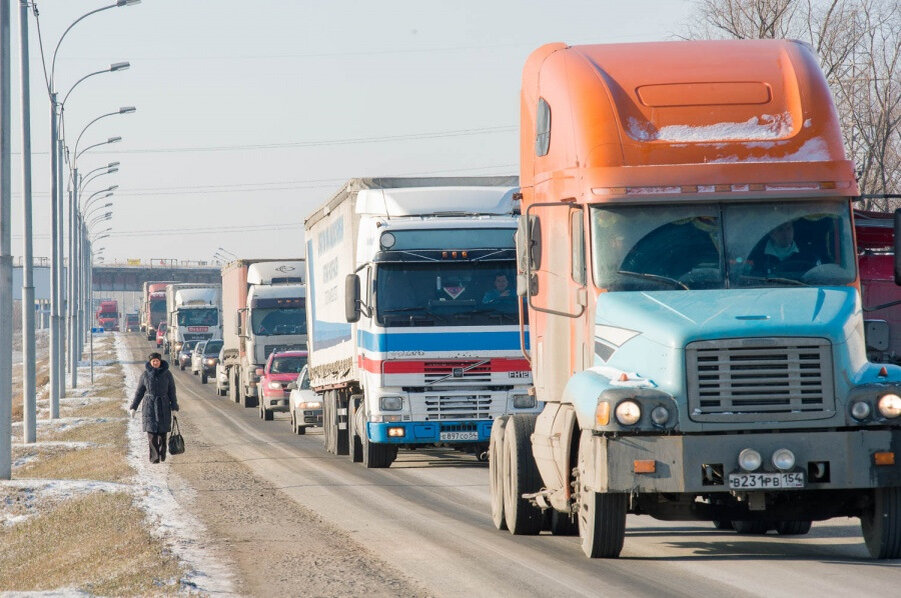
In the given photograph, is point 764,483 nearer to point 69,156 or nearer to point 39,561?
point 39,561

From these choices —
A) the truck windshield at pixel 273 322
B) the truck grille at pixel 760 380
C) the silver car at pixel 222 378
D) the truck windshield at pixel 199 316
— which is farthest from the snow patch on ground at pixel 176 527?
the truck windshield at pixel 199 316

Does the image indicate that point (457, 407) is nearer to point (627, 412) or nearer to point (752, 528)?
point (752, 528)

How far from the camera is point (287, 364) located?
37.0m

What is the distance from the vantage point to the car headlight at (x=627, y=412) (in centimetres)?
959

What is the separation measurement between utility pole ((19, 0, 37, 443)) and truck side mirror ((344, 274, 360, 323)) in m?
11.8

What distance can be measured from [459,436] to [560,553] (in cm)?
840

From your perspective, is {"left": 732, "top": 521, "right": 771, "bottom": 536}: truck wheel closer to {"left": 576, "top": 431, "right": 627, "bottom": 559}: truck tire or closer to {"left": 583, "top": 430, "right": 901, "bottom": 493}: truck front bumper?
{"left": 576, "top": 431, "right": 627, "bottom": 559}: truck tire

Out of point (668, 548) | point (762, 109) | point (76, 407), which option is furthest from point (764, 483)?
point (76, 407)

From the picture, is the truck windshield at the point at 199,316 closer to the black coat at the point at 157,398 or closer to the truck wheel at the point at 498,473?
the black coat at the point at 157,398

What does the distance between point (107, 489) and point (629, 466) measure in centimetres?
973

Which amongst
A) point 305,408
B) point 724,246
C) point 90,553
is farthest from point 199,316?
point 724,246

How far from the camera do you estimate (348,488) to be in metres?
18.2

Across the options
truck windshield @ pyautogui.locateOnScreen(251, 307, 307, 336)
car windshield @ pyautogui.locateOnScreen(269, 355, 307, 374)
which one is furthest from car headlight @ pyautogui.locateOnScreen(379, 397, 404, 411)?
truck windshield @ pyautogui.locateOnScreen(251, 307, 307, 336)

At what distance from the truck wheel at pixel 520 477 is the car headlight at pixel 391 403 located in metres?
6.94
